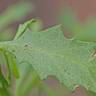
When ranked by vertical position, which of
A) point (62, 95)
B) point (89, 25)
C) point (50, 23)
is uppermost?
point (89, 25)

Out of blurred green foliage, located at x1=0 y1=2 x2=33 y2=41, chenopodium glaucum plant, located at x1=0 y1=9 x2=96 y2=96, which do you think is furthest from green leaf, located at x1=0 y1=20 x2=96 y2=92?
blurred green foliage, located at x1=0 y1=2 x2=33 y2=41

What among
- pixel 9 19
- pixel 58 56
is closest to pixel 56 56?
pixel 58 56

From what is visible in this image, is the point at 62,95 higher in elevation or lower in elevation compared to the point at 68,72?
lower

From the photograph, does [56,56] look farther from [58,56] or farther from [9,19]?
[9,19]

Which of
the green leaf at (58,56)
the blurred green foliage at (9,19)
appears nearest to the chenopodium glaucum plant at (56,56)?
the green leaf at (58,56)

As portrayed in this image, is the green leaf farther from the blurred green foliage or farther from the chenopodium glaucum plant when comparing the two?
the blurred green foliage

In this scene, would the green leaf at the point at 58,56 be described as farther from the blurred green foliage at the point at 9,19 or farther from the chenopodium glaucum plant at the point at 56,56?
the blurred green foliage at the point at 9,19

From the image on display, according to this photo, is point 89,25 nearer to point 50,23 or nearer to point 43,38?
point 43,38

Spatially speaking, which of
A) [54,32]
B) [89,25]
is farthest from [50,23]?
[54,32]
